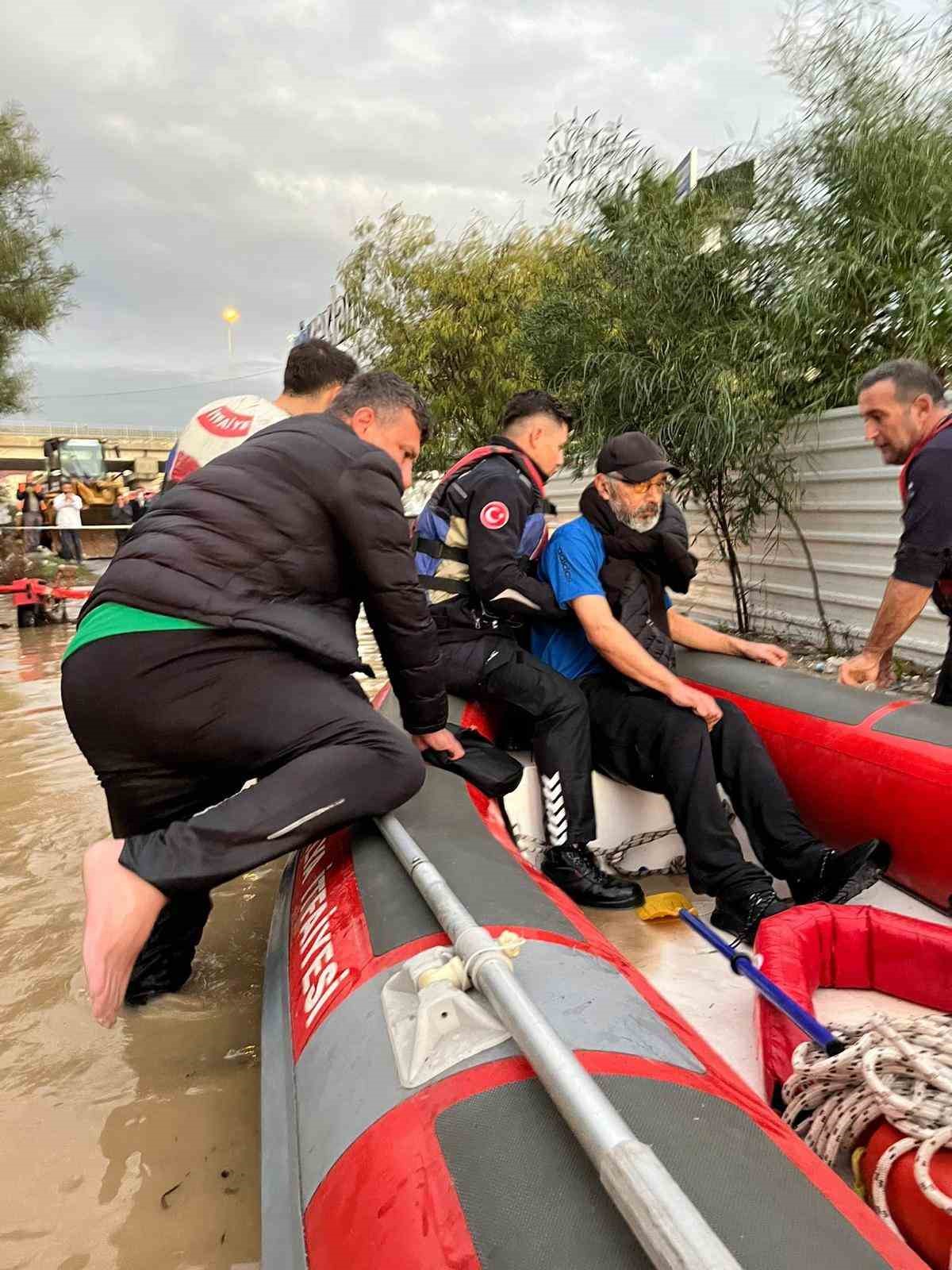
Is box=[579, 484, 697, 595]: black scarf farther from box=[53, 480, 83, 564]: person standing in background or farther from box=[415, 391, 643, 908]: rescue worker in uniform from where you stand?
box=[53, 480, 83, 564]: person standing in background

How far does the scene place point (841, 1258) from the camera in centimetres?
84

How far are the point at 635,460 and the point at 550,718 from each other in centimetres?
85

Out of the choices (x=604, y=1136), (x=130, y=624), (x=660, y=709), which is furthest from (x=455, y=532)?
(x=604, y=1136)

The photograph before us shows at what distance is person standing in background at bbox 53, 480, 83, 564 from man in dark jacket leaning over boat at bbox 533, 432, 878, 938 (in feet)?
47.7

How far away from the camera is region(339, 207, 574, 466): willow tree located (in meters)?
11.6

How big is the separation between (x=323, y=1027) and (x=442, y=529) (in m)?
1.89

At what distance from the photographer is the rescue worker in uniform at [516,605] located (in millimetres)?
2697

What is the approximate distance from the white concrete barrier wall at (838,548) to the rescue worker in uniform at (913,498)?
2.26 meters

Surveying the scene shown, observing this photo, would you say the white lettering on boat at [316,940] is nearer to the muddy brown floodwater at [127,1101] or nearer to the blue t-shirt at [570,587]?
the muddy brown floodwater at [127,1101]

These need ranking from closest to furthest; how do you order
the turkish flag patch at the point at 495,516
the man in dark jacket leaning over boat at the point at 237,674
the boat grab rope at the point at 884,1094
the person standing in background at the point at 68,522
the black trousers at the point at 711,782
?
the boat grab rope at the point at 884,1094 < the man in dark jacket leaning over boat at the point at 237,674 < the black trousers at the point at 711,782 < the turkish flag patch at the point at 495,516 < the person standing in background at the point at 68,522

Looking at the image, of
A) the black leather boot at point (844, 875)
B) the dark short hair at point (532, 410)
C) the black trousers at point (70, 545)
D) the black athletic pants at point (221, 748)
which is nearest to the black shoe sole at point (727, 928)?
the black leather boot at point (844, 875)

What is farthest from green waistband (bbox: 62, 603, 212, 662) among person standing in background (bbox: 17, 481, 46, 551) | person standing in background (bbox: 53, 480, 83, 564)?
person standing in background (bbox: 53, 480, 83, 564)

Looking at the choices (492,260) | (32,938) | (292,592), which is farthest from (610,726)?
(492,260)

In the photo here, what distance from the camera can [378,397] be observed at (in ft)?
7.59
